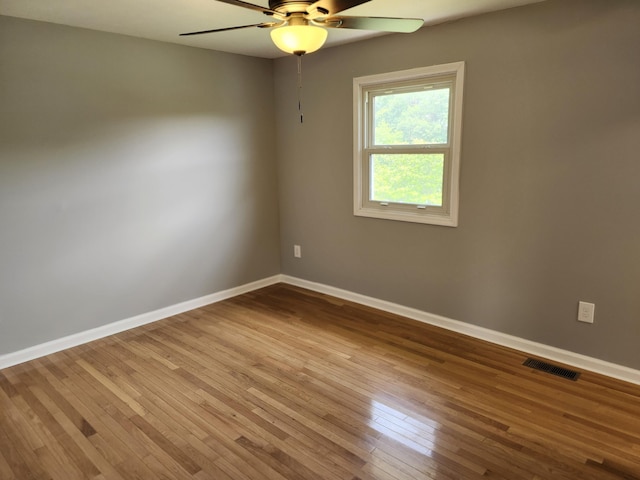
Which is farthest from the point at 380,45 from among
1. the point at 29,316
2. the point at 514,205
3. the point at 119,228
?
the point at 29,316

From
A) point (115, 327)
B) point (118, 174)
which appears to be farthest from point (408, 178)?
point (115, 327)

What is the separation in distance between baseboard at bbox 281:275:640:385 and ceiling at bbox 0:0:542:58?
2.19 meters

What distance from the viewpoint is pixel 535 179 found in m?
2.81

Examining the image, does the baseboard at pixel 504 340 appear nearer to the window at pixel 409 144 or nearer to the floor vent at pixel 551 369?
the floor vent at pixel 551 369

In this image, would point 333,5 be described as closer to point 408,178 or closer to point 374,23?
point 374,23

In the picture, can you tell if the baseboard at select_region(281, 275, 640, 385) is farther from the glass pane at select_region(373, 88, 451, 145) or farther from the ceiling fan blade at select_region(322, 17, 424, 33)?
the ceiling fan blade at select_region(322, 17, 424, 33)

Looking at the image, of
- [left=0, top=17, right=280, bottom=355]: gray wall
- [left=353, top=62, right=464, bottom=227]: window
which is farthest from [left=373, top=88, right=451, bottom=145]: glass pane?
[left=0, top=17, right=280, bottom=355]: gray wall

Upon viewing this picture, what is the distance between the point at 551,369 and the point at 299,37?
2492mm

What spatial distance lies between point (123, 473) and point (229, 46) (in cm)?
316

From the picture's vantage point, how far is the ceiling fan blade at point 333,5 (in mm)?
1679

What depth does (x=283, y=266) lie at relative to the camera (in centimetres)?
468

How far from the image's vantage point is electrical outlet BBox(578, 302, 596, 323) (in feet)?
8.93

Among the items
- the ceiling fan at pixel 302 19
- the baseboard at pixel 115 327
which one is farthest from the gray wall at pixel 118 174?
the ceiling fan at pixel 302 19

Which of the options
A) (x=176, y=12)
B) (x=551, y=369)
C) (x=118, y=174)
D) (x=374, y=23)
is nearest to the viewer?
(x=374, y=23)
